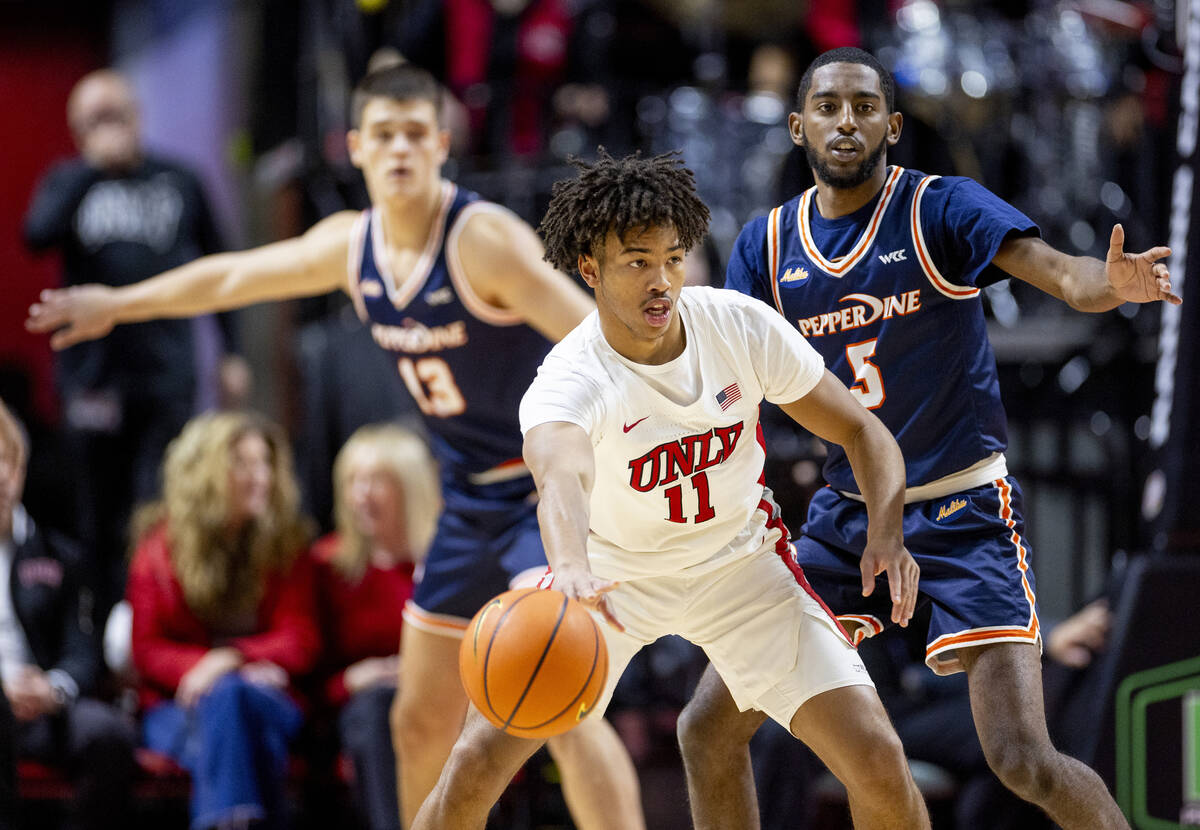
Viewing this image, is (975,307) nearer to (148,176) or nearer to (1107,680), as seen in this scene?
(1107,680)

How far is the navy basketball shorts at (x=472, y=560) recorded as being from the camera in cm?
446

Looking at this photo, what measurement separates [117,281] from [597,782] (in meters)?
3.63

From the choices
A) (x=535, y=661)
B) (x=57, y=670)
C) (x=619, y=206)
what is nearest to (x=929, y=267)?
(x=619, y=206)

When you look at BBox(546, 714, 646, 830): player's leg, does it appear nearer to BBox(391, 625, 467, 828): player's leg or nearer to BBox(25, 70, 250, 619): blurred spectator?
BBox(391, 625, 467, 828): player's leg

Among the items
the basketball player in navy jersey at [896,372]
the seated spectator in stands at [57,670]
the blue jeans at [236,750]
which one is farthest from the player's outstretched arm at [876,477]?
the seated spectator in stands at [57,670]

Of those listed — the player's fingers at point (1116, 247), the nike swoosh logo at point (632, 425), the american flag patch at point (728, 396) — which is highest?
the player's fingers at point (1116, 247)

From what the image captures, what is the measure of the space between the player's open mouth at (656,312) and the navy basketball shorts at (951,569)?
0.86 m

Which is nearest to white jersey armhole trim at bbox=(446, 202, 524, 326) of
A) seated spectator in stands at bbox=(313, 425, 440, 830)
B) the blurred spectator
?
seated spectator in stands at bbox=(313, 425, 440, 830)

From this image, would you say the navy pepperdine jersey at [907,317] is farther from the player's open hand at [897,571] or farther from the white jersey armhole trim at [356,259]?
the white jersey armhole trim at [356,259]

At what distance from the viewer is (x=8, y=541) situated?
223 inches

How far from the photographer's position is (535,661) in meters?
3.02

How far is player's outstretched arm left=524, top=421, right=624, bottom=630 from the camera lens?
9.59 ft

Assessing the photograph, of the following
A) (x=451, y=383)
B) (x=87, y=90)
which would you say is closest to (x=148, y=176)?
(x=87, y=90)

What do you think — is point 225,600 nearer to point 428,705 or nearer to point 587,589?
point 428,705
